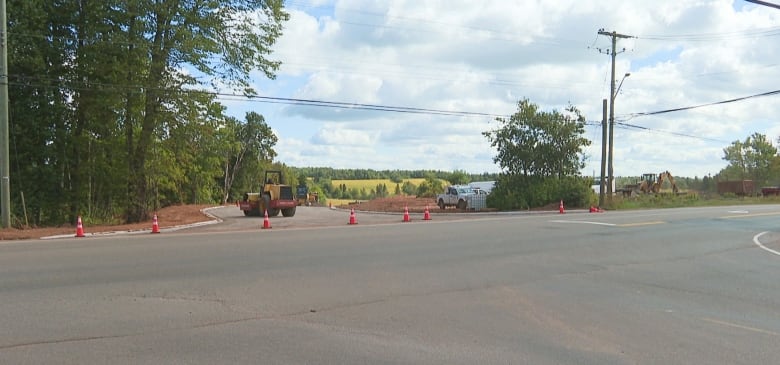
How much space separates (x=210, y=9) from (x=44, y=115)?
10.4 meters

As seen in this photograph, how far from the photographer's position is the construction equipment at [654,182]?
60938 mm

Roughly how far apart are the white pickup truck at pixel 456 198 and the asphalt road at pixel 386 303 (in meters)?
28.4

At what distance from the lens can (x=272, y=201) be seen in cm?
3234

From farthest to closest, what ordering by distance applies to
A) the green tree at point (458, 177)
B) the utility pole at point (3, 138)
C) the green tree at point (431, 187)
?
the green tree at point (458, 177) < the green tree at point (431, 187) < the utility pole at point (3, 138)

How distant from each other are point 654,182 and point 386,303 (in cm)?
6076

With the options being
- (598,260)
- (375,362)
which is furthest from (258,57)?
(375,362)

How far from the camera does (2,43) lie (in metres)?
21.2

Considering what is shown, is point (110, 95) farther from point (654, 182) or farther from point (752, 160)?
point (752, 160)

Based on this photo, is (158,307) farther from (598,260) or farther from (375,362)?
(598,260)

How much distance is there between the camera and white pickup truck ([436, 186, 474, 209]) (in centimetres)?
4391

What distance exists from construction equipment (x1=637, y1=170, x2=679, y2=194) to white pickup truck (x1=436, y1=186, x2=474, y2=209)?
25.6 m

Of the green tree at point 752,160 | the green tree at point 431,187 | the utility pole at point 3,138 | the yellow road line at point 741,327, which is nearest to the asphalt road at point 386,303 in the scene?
the yellow road line at point 741,327

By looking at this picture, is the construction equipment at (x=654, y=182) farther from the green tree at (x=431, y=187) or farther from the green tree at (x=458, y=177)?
the green tree at (x=458, y=177)

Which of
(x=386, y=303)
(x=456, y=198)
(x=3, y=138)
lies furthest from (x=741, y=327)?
(x=456, y=198)
